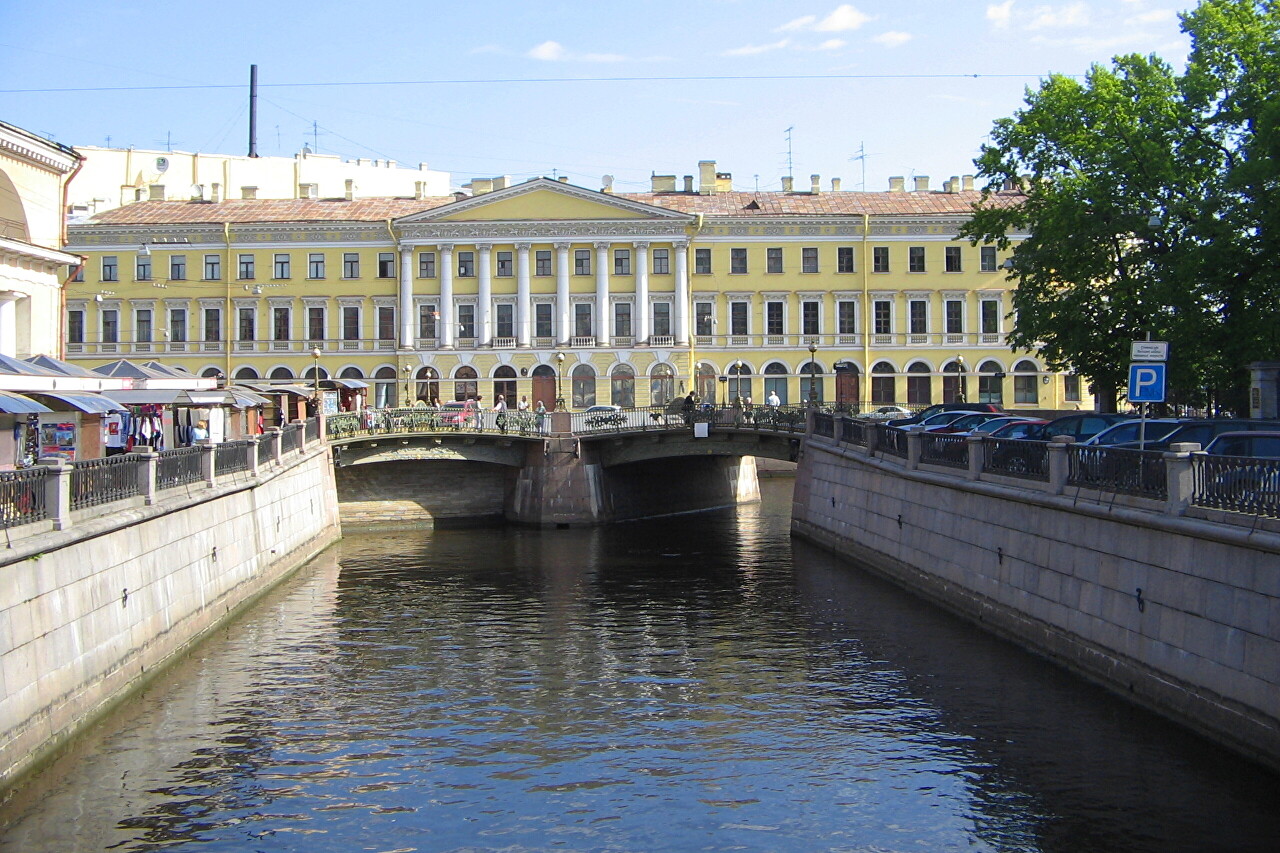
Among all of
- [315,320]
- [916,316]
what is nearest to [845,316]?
[916,316]

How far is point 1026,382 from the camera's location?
67.9 m

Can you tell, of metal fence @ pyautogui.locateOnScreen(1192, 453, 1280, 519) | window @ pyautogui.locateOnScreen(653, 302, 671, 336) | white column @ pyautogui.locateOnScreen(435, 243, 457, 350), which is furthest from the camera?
window @ pyautogui.locateOnScreen(653, 302, 671, 336)

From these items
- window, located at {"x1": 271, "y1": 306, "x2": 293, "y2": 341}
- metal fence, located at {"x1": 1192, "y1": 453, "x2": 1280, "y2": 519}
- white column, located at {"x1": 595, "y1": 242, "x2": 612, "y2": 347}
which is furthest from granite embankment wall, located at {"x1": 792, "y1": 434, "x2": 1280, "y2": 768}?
window, located at {"x1": 271, "y1": 306, "x2": 293, "y2": 341}

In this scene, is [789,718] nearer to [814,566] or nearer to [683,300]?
[814,566]

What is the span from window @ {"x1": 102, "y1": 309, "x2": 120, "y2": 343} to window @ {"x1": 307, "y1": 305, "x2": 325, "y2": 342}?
9584mm

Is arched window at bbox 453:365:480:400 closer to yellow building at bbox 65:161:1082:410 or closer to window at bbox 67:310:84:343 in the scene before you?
yellow building at bbox 65:161:1082:410

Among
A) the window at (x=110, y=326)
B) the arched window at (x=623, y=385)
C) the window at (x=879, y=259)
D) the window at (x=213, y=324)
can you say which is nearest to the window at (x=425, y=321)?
the arched window at (x=623, y=385)

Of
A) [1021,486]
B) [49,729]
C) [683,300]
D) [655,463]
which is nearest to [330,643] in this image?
[49,729]

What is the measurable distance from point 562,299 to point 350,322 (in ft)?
35.5

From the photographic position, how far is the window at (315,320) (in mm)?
69125

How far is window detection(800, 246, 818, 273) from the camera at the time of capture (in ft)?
224

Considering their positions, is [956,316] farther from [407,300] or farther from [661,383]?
[407,300]

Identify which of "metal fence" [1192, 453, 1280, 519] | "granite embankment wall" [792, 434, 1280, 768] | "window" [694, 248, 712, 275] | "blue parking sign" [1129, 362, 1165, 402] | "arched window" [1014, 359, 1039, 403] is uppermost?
"window" [694, 248, 712, 275]

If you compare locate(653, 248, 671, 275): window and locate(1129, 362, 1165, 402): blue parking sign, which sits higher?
locate(653, 248, 671, 275): window
